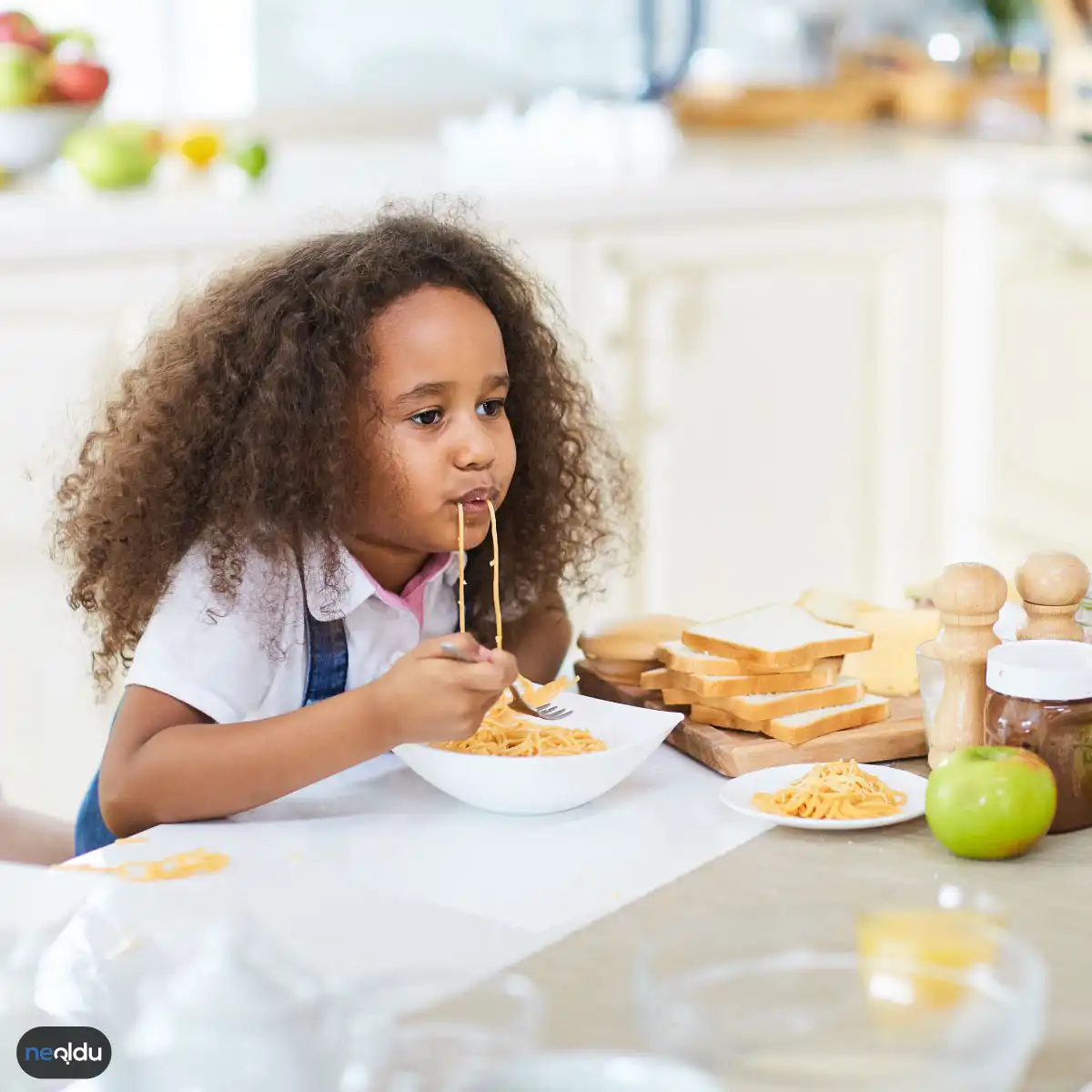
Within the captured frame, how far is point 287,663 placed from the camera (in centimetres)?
127

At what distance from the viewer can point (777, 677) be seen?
1.20 m

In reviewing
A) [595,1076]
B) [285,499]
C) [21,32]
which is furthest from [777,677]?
[21,32]

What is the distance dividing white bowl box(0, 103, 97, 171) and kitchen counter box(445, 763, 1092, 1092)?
6.45 ft

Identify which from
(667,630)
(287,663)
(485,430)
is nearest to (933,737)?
(667,630)

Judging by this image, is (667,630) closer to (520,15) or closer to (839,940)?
(839,940)

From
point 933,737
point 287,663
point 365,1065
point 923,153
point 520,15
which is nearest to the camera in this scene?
point 365,1065

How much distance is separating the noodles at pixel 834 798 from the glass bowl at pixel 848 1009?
302 millimetres

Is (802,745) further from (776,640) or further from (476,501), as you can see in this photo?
(476,501)

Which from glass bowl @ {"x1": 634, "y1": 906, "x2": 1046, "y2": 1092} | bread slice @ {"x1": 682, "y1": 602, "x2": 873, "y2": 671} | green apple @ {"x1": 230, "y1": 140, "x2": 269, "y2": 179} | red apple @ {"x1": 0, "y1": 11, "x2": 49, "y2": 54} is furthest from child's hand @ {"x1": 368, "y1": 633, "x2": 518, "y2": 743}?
red apple @ {"x1": 0, "y1": 11, "x2": 49, "y2": 54}

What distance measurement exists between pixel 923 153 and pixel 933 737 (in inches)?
88.1

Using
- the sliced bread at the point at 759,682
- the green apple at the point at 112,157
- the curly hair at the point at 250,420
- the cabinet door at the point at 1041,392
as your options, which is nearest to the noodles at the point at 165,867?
the curly hair at the point at 250,420

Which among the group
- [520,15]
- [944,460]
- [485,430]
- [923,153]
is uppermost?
[520,15]

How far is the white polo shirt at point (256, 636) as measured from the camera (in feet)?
3.87

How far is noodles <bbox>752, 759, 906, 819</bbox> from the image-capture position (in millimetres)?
1032
